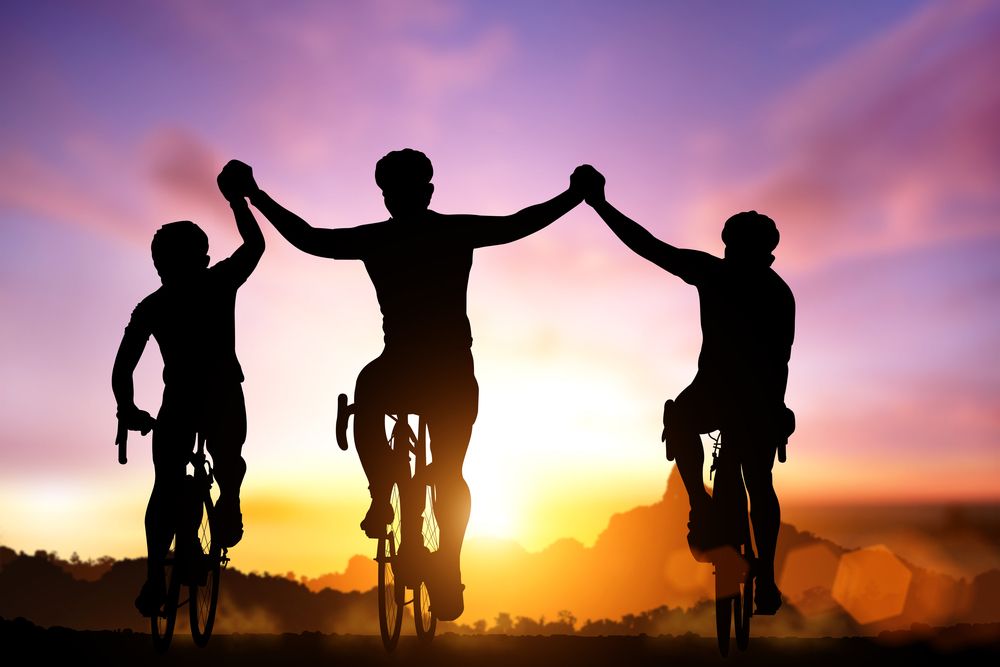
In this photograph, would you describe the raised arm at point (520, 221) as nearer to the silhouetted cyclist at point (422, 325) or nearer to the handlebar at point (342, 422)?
the silhouetted cyclist at point (422, 325)

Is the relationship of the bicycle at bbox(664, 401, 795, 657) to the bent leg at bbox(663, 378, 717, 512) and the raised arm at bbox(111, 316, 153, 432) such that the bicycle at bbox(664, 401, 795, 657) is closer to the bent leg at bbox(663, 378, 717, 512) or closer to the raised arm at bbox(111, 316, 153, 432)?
the bent leg at bbox(663, 378, 717, 512)

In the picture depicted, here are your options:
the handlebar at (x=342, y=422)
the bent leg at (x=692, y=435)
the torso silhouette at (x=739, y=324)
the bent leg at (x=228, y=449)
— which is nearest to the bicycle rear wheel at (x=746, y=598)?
the bent leg at (x=692, y=435)

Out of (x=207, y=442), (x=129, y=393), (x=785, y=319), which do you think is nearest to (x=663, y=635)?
(x=785, y=319)

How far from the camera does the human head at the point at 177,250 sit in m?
9.10

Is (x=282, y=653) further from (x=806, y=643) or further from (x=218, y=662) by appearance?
(x=806, y=643)

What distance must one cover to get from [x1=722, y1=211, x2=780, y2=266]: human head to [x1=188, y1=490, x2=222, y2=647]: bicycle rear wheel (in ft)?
16.5

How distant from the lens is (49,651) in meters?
10.1

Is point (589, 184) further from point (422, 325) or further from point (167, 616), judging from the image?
point (167, 616)

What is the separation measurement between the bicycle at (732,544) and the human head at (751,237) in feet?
4.57

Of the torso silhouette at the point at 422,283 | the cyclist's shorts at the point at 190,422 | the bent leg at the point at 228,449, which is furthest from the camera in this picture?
the bent leg at the point at 228,449

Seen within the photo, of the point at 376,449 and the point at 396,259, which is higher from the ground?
the point at 396,259

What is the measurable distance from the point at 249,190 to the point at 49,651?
15.5 feet

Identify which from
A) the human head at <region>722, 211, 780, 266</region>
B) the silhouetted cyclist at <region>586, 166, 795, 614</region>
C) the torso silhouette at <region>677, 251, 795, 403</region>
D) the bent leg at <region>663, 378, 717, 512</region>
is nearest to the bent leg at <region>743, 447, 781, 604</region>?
the silhouetted cyclist at <region>586, 166, 795, 614</region>

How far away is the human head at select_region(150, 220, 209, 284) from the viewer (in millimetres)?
9102
